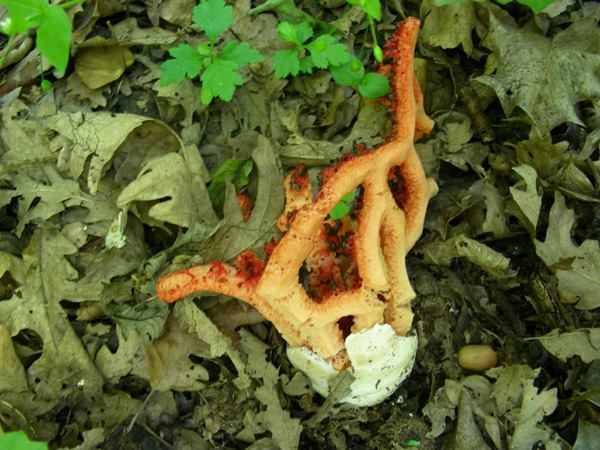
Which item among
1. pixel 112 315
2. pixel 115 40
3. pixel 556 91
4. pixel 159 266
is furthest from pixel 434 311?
pixel 115 40

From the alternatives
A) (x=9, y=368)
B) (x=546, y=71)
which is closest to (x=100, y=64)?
(x=9, y=368)

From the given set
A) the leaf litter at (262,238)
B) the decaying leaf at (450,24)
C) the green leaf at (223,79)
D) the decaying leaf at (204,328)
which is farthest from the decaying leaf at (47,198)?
the decaying leaf at (450,24)

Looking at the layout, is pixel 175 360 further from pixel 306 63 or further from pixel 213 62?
pixel 306 63

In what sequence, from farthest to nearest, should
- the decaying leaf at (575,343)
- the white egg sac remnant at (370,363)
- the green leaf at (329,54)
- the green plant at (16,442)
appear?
the decaying leaf at (575,343) < the green leaf at (329,54) < the white egg sac remnant at (370,363) < the green plant at (16,442)

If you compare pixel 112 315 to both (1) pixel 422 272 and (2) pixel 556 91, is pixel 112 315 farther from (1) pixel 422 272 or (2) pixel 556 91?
(2) pixel 556 91

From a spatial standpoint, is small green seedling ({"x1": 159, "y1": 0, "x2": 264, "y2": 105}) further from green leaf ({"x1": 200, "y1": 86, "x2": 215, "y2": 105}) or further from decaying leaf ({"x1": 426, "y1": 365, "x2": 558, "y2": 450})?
decaying leaf ({"x1": 426, "y1": 365, "x2": 558, "y2": 450})

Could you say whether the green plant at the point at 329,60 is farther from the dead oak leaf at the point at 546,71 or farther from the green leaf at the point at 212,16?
the dead oak leaf at the point at 546,71
